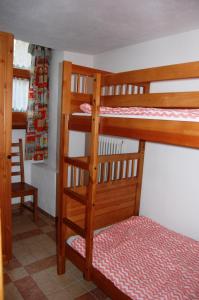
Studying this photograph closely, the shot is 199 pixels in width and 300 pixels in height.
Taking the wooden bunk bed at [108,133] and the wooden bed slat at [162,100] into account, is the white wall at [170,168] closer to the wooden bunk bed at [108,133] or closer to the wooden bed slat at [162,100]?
the wooden bunk bed at [108,133]

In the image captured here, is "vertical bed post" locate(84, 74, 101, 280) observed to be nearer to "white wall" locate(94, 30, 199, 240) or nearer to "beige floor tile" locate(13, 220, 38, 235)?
"white wall" locate(94, 30, 199, 240)

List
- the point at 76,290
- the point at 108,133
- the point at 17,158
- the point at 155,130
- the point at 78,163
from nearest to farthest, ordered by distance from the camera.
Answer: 1. the point at 155,130
2. the point at 108,133
3. the point at 78,163
4. the point at 76,290
5. the point at 17,158

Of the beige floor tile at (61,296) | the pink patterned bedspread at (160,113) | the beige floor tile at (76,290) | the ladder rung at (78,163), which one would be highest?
the pink patterned bedspread at (160,113)

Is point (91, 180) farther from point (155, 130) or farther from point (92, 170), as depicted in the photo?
point (155, 130)

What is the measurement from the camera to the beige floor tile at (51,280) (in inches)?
82.9

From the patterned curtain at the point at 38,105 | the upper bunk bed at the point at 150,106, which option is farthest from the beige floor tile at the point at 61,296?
the patterned curtain at the point at 38,105

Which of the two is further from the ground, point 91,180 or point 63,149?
point 63,149

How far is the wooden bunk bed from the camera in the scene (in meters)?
1.42

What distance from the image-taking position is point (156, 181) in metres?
2.71

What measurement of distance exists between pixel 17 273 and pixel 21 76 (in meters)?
2.53

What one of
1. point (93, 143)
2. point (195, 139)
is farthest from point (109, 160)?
point (195, 139)

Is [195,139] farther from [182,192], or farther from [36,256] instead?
[36,256]

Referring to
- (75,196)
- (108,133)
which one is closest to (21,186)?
(75,196)

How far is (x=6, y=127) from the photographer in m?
2.27
